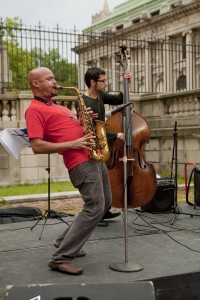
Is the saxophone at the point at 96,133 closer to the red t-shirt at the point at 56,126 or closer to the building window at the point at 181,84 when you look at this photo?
the red t-shirt at the point at 56,126

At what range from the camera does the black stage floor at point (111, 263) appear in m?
3.36

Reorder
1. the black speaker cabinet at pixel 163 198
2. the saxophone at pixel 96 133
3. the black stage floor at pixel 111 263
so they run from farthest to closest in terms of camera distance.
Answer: the black speaker cabinet at pixel 163 198
the saxophone at pixel 96 133
the black stage floor at pixel 111 263

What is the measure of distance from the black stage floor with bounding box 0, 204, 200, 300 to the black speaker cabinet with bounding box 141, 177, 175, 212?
70cm

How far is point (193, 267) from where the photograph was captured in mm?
5055

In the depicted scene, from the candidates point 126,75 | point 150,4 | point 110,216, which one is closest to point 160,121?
point 110,216

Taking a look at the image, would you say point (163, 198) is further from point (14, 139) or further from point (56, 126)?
point (56, 126)

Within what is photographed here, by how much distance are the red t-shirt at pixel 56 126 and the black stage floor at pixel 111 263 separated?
1033mm

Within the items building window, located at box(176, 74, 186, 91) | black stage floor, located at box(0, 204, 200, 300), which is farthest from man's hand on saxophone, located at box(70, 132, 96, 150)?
building window, located at box(176, 74, 186, 91)

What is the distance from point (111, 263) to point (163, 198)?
3.30 metres

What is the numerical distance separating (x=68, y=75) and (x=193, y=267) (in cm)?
1227

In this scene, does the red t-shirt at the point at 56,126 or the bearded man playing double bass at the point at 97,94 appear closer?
the red t-shirt at the point at 56,126

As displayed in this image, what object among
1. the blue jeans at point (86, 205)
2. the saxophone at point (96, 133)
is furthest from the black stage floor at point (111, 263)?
the saxophone at point (96, 133)

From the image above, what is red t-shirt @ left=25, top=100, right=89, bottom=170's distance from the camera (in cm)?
470

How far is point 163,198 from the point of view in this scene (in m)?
8.41
